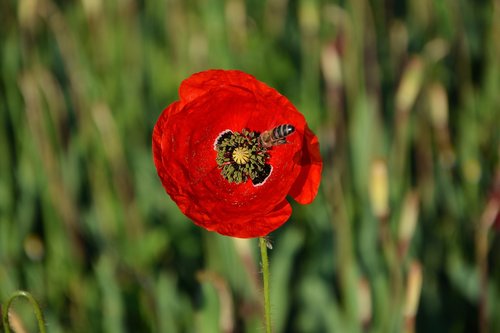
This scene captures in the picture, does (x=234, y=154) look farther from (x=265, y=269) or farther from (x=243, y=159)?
(x=265, y=269)

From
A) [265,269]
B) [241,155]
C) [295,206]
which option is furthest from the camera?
[295,206]

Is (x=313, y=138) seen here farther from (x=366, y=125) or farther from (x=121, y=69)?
(x=121, y=69)

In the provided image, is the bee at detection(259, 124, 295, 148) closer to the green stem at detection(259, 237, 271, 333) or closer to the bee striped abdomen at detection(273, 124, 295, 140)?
the bee striped abdomen at detection(273, 124, 295, 140)

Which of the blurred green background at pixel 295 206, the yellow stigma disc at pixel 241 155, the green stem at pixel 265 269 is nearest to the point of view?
the green stem at pixel 265 269

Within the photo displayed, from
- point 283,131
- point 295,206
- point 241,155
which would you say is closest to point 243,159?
point 241,155

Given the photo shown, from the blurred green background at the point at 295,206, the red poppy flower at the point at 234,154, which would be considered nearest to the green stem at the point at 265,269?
the red poppy flower at the point at 234,154

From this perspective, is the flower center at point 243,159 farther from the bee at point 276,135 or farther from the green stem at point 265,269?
the green stem at point 265,269

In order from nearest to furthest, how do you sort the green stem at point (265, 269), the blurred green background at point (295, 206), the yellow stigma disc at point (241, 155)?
1. the green stem at point (265, 269)
2. the yellow stigma disc at point (241, 155)
3. the blurred green background at point (295, 206)
